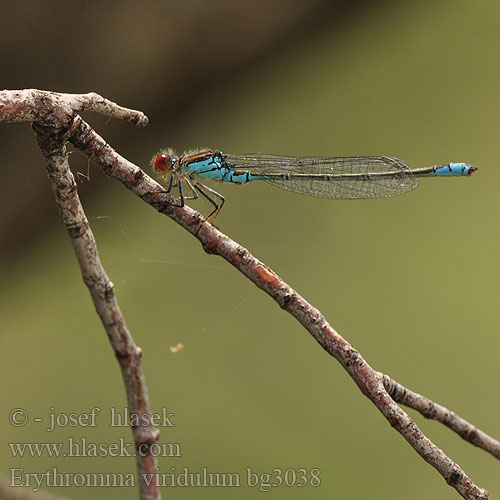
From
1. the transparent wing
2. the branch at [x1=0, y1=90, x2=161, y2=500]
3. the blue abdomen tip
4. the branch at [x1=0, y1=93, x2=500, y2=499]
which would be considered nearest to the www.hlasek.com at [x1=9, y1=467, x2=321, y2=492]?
the transparent wing

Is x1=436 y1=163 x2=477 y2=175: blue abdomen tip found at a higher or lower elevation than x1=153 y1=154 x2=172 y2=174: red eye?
higher

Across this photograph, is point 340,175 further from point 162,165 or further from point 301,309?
point 301,309

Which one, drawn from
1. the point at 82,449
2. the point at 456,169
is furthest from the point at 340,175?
the point at 82,449

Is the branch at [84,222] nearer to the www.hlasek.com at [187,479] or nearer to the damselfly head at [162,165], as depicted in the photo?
the damselfly head at [162,165]

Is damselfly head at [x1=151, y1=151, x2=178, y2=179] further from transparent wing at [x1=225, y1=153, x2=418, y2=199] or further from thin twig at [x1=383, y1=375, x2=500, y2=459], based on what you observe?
thin twig at [x1=383, y1=375, x2=500, y2=459]

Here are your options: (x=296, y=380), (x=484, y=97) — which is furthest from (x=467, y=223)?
(x=296, y=380)
